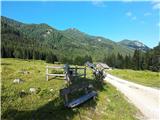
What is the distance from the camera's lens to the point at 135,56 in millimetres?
120188

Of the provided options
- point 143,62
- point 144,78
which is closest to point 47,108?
point 144,78

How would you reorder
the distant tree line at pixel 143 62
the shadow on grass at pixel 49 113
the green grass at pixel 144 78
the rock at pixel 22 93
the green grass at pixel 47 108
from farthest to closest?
the distant tree line at pixel 143 62, the green grass at pixel 144 78, the rock at pixel 22 93, the green grass at pixel 47 108, the shadow on grass at pixel 49 113

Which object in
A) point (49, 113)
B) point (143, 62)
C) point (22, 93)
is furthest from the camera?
point (143, 62)

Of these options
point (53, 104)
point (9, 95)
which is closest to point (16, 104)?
point (9, 95)

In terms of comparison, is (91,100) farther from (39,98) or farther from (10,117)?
(10,117)

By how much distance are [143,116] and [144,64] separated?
104 metres

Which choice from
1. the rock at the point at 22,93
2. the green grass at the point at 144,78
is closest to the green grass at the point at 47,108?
the rock at the point at 22,93

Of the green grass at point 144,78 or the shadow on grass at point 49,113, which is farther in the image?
the green grass at point 144,78

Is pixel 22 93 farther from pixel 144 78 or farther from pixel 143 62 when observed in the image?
pixel 143 62

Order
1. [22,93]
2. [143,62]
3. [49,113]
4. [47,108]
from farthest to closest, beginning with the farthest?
1. [143,62]
2. [22,93]
3. [47,108]
4. [49,113]

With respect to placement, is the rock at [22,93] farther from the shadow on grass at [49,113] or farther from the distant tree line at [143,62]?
the distant tree line at [143,62]

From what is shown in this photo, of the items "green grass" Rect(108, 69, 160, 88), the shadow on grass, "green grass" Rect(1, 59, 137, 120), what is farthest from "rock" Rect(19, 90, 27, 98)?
"green grass" Rect(108, 69, 160, 88)

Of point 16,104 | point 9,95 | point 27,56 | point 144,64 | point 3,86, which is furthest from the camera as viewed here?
point 27,56

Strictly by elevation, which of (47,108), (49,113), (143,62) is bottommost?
(49,113)
